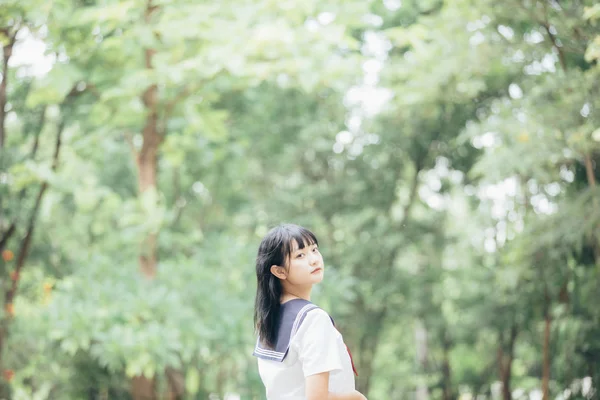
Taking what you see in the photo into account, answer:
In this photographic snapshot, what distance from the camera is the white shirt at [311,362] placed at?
1367mm

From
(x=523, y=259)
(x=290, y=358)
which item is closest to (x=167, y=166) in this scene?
(x=523, y=259)

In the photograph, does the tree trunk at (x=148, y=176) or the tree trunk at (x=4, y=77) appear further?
the tree trunk at (x=148, y=176)

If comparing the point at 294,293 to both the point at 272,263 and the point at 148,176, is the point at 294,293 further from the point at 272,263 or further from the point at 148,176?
the point at 148,176

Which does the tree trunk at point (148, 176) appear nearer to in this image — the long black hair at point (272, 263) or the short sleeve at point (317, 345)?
the long black hair at point (272, 263)

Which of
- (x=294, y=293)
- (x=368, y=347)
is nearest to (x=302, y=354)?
(x=294, y=293)

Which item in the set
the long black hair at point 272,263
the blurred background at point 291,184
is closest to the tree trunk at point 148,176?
the blurred background at point 291,184

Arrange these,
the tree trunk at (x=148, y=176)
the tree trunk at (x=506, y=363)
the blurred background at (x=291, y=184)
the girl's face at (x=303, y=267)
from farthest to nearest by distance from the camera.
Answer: the tree trunk at (x=506, y=363)
the tree trunk at (x=148, y=176)
the blurred background at (x=291, y=184)
the girl's face at (x=303, y=267)

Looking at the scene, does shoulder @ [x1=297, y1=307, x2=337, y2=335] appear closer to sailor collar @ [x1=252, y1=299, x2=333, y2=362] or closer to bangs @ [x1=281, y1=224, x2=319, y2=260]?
sailor collar @ [x1=252, y1=299, x2=333, y2=362]

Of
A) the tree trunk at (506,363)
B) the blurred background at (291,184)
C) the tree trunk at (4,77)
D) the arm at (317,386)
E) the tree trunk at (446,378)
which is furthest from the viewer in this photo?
the tree trunk at (446,378)

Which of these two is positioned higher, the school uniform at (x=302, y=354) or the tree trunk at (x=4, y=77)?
the school uniform at (x=302, y=354)

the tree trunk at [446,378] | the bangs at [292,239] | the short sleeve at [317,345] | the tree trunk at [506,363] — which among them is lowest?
the tree trunk at [446,378]

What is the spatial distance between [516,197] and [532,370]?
2.78 metres

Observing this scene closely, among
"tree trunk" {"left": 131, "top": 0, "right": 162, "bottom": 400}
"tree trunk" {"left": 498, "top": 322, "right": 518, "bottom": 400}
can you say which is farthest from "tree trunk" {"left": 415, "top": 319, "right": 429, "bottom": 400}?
"tree trunk" {"left": 131, "top": 0, "right": 162, "bottom": 400}

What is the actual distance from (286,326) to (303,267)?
0.44 ft
